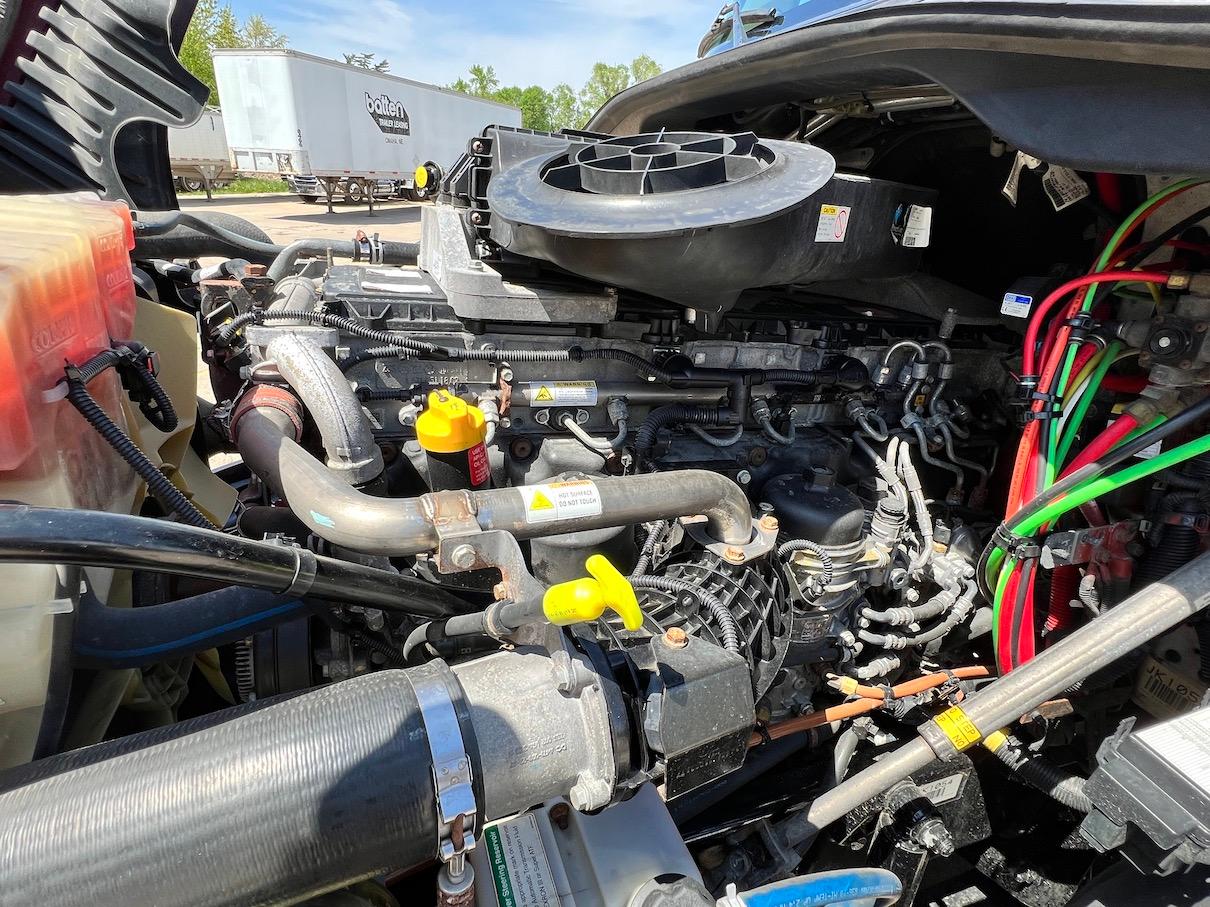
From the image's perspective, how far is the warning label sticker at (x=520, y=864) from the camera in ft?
3.70

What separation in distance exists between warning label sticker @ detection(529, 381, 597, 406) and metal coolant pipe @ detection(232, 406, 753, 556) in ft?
1.71

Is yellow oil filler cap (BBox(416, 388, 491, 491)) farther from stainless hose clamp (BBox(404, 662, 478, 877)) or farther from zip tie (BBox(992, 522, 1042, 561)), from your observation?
zip tie (BBox(992, 522, 1042, 561))

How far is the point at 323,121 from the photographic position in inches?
693

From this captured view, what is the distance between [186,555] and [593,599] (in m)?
0.58

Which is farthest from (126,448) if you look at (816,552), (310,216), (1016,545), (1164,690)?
(310,216)

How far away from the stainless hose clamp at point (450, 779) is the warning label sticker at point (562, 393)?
100 cm

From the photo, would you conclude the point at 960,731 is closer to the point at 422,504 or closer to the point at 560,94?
the point at 422,504

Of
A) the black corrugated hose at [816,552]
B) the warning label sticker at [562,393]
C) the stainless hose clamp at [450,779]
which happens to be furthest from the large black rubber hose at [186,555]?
the black corrugated hose at [816,552]

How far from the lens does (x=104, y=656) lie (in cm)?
107

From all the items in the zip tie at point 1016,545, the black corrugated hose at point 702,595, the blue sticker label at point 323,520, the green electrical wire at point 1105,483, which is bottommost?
the zip tie at point 1016,545

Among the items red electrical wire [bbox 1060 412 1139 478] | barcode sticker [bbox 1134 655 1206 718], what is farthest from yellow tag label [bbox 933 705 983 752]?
barcode sticker [bbox 1134 655 1206 718]

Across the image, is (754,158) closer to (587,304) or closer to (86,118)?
(587,304)

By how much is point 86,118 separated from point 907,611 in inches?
110

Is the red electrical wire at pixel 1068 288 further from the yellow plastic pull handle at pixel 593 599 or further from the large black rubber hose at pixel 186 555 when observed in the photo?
the large black rubber hose at pixel 186 555
